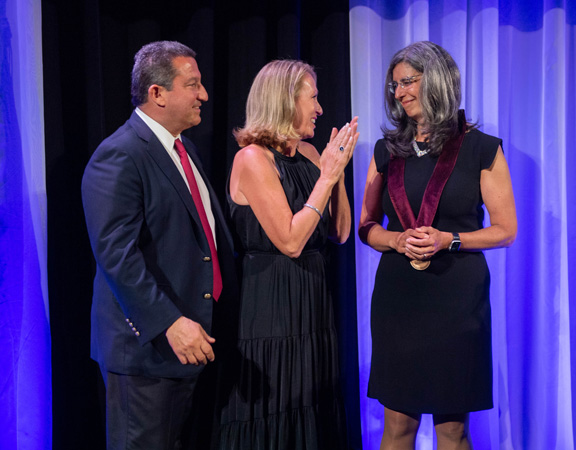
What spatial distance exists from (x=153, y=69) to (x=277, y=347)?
3.57 ft

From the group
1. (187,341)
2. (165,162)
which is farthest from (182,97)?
Answer: (187,341)

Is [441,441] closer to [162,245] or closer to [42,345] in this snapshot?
[162,245]

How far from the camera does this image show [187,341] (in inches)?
72.6

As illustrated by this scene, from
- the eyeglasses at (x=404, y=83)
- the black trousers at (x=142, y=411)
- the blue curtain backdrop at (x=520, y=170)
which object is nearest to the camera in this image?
the black trousers at (x=142, y=411)

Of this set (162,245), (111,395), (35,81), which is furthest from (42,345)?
(35,81)

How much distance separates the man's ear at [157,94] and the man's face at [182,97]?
1 cm

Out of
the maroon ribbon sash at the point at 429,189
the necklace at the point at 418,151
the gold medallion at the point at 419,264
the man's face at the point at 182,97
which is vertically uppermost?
the man's face at the point at 182,97

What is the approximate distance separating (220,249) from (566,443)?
220 cm

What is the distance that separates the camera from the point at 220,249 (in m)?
2.17

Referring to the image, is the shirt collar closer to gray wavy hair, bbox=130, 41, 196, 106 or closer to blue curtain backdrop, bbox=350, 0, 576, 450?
gray wavy hair, bbox=130, 41, 196, 106

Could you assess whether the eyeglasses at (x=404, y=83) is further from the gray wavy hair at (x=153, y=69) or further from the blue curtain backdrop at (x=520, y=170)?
the gray wavy hair at (x=153, y=69)

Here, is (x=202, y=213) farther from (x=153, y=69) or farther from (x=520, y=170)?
(x=520, y=170)

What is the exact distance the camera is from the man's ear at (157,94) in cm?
211

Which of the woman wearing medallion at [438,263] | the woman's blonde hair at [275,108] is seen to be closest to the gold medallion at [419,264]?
the woman wearing medallion at [438,263]
